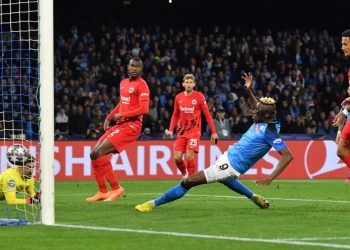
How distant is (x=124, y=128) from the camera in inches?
619

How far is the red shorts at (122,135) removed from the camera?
15602 mm

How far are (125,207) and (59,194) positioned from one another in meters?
4.38

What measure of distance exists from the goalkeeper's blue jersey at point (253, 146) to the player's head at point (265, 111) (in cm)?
8

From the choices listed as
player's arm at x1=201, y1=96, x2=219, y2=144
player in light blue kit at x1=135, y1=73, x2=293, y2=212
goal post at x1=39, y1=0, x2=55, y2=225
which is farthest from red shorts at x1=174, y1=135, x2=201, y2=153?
goal post at x1=39, y1=0, x2=55, y2=225

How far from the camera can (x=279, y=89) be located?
31375 millimetres

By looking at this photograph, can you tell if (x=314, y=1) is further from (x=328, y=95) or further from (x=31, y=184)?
(x=31, y=184)

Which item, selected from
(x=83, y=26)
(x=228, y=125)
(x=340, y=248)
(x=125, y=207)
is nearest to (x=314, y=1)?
(x=83, y=26)

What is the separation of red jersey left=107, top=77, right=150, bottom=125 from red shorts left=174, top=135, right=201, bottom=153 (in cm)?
351

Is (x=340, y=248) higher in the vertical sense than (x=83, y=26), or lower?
lower

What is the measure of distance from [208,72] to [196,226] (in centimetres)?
2069

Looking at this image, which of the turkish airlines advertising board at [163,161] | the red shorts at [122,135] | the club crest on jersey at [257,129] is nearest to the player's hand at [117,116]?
the red shorts at [122,135]

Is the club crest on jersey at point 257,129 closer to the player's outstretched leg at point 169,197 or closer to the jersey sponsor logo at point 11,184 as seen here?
the player's outstretched leg at point 169,197

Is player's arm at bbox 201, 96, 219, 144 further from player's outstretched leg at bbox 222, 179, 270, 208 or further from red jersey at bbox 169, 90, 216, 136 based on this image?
player's outstretched leg at bbox 222, 179, 270, 208

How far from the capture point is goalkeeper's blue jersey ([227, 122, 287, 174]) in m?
12.8
